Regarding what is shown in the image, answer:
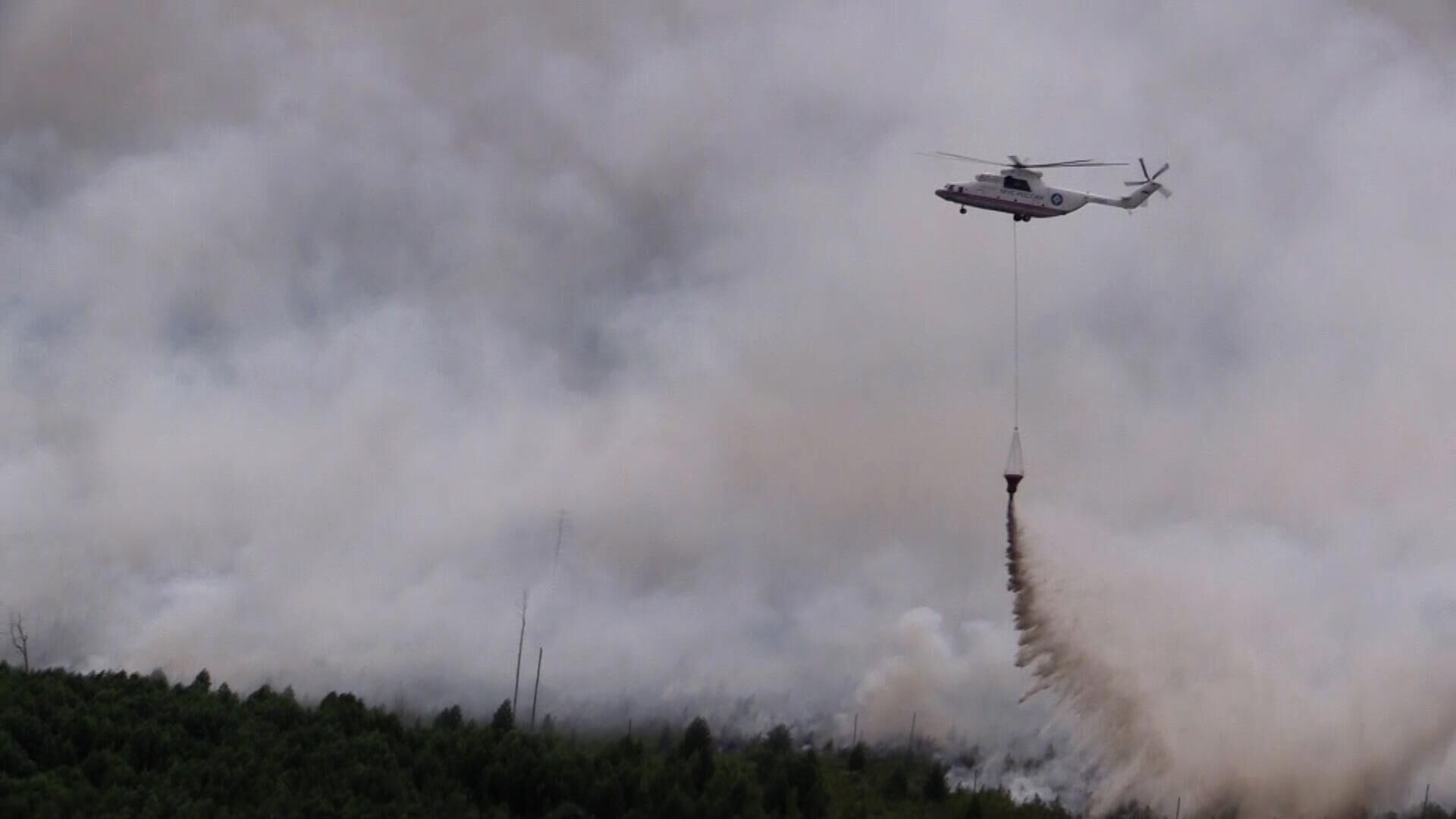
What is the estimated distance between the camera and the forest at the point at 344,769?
13900cm

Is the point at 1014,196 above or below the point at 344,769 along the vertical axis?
above

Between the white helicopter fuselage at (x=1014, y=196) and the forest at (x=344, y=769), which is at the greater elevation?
the white helicopter fuselage at (x=1014, y=196)

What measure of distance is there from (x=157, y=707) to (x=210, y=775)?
26802 millimetres

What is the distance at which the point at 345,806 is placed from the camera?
13588 cm

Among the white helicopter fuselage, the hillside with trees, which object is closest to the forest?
the hillside with trees

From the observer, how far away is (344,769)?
145250mm

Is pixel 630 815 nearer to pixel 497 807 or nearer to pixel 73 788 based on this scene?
pixel 497 807

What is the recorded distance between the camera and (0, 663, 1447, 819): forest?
456ft

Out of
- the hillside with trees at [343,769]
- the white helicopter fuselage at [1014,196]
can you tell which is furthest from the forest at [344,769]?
the white helicopter fuselage at [1014,196]

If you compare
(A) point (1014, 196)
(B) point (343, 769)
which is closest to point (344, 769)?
(B) point (343, 769)

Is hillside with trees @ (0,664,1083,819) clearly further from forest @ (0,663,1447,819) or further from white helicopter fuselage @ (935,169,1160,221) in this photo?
white helicopter fuselage @ (935,169,1160,221)

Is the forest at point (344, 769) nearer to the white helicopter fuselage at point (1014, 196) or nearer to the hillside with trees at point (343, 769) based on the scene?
the hillside with trees at point (343, 769)

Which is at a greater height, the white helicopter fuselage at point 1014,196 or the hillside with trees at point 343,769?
the white helicopter fuselage at point 1014,196

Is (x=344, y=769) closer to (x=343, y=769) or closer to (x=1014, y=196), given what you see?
(x=343, y=769)
